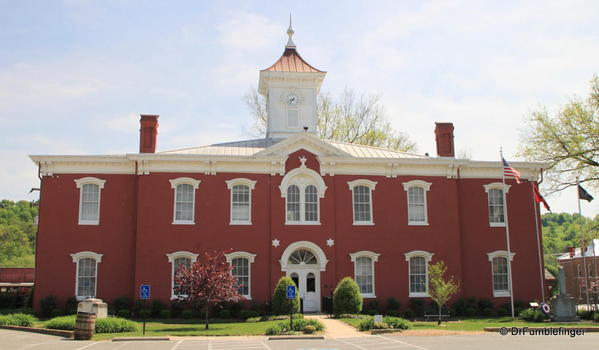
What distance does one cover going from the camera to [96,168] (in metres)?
28.9

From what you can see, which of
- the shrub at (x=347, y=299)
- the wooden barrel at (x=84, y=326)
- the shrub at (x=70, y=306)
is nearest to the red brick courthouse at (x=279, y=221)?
the shrub at (x=70, y=306)

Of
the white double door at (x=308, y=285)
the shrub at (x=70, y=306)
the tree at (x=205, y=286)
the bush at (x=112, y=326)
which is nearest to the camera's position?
the bush at (x=112, y=326)

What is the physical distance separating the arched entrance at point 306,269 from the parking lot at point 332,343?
27.1 ft

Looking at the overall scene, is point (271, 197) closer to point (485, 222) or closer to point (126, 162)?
point (126, 162)

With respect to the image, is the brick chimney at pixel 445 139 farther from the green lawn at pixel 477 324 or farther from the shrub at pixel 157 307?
the shrub at pixel 157 307

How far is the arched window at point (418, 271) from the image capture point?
29547 mm

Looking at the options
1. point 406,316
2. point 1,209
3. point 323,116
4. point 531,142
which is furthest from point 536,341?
point 1,209

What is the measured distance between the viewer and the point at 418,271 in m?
29.8

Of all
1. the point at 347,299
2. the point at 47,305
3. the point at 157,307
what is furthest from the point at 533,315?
the point at 47,305

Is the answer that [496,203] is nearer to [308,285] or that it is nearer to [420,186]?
[420,186]

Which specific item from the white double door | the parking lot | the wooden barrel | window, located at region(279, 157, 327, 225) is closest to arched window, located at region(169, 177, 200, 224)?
window, located at region(279, 157, 327, 225)

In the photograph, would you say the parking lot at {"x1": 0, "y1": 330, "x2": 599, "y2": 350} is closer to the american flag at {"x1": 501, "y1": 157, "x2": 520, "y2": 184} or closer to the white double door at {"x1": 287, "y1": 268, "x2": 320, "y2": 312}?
the white double door at {"x1": 287, "y1": 268, "x2": 320, "y2": 312}

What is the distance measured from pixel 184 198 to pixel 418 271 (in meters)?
12.0

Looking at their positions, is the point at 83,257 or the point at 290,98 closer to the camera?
the point at 83,257
